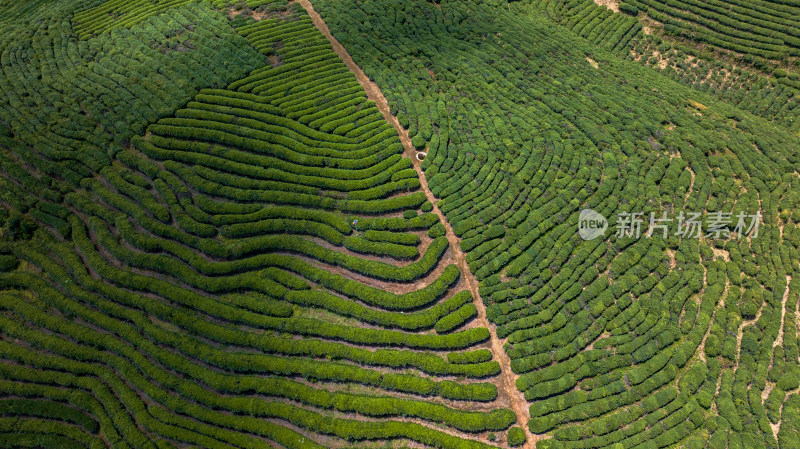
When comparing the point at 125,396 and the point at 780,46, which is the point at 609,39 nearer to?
the point at 780,46

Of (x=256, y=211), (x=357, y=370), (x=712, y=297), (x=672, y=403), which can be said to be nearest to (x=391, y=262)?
(x=357, y=370)

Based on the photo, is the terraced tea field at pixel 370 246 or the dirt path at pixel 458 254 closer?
the terraced tea field at pixel 370 246

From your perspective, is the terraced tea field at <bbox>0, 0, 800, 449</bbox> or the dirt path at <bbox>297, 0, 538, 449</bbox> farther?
the dirt path at <bbox>297, 0, 538, 449</bbox>

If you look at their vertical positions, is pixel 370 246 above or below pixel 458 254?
below

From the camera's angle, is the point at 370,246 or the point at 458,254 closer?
the point at 370,246
